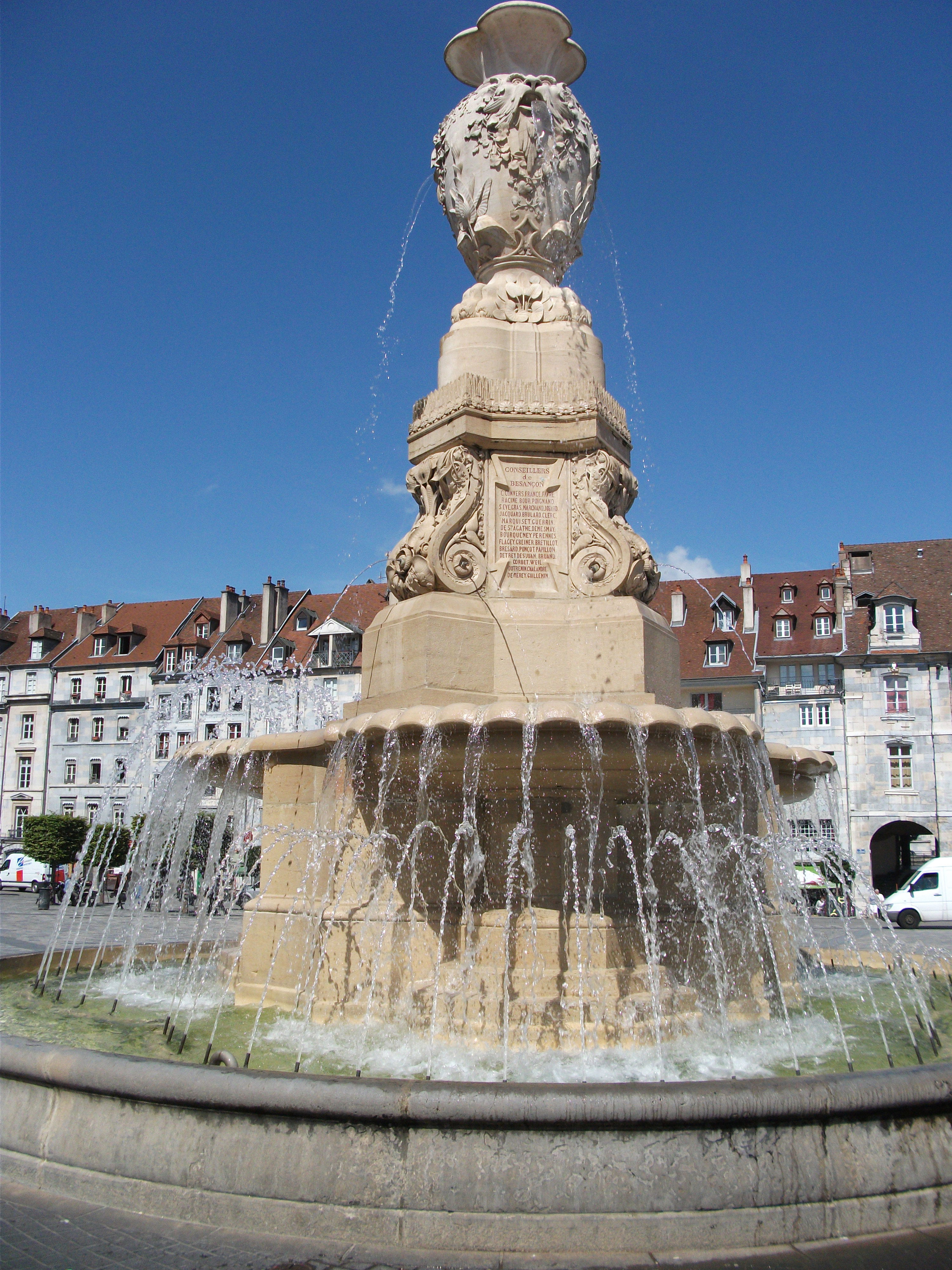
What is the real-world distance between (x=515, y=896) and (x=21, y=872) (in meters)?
43.2

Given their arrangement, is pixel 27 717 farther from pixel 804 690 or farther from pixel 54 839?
pixel 804 690

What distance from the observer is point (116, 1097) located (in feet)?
15.0

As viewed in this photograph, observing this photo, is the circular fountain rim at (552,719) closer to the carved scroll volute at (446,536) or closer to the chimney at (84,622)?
the carved scroll volute at (446,536)

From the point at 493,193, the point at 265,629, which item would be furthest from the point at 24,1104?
the point at 265,629

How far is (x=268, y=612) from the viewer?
57.8 meters

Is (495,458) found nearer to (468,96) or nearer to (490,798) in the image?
(490,798)

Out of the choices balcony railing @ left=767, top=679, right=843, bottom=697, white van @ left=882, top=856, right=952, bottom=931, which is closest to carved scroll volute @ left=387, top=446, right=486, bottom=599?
Result: white van @ left=882, top=856, right=952, bottom=931

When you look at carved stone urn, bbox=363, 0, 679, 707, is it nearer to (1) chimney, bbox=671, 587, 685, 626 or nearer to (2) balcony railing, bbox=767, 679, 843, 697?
(2) balcony railing, bbox=767, 679, 843, 697

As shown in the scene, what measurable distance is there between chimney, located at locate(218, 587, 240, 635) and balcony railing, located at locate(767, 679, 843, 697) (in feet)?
103

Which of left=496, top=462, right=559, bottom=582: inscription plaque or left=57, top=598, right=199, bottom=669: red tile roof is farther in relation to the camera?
left=57, top=598, right=199, bottom=669: red tile roof

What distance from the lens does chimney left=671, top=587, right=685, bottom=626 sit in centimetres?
5331

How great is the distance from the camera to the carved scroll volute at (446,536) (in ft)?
28.0

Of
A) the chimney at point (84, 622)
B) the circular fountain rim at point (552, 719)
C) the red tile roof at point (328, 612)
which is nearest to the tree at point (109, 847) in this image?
the red tile roof at point (328, 612)

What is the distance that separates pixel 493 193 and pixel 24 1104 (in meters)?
8.65
